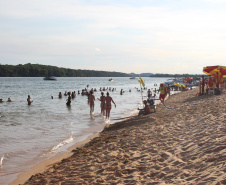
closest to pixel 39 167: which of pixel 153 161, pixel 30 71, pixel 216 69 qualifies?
pixel 153 161

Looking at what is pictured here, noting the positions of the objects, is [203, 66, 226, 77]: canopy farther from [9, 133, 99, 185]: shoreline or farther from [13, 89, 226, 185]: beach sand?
[9, 133, 99, 185]: shoreline

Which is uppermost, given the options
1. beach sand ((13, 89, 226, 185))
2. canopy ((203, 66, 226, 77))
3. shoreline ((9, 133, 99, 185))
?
canopy ((203, 66, 226, 77))

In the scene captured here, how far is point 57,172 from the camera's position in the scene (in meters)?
5.23

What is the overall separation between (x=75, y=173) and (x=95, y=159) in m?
0.85

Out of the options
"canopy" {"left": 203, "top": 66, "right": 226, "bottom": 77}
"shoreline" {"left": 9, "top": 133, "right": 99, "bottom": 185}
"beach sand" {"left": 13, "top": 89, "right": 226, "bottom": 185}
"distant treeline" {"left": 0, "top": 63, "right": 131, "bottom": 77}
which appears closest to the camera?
"beach sand" {"left": 13, "top": 89, "right": 226, "bottom": 185}

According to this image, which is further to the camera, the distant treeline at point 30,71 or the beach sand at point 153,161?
the distant treeline at point 30,71

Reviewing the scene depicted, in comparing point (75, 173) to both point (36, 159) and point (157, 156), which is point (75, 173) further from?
point (36, 159)

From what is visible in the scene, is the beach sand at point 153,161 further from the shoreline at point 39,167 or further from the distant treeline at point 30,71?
the distant treeline at point 30,71

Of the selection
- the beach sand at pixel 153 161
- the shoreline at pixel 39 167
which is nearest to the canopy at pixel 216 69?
the beach sand at pixel 153 161

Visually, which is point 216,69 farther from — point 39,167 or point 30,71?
point 30,71

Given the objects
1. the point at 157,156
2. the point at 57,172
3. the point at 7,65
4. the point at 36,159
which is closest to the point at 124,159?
the point at 157,156

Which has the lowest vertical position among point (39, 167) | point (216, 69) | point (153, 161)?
point (39, 167)

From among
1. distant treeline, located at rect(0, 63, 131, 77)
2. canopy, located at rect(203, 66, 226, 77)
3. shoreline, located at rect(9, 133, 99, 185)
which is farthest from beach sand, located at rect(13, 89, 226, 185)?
distant treeline, located at rect(0, 63, 131, 77)

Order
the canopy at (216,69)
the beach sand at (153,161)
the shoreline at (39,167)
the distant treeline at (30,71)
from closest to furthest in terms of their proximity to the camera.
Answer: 1. the beach sand at (153,161)
2. the shoreline at (39,167)
3. the canopy at (216,69)
4. the distant treeline at (30,71)
